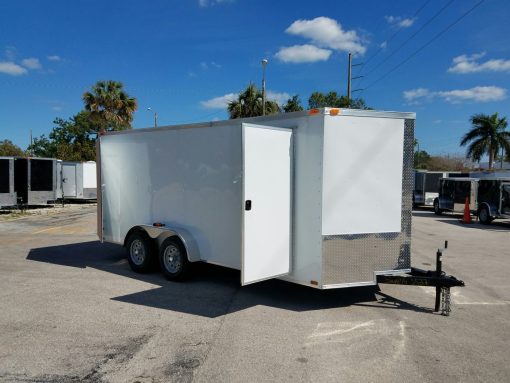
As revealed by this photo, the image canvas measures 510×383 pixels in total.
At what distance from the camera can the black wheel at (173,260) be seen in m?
7.06

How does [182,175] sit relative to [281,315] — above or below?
above

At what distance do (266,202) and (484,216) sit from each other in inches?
647

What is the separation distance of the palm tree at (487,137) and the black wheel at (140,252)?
37.3 metres

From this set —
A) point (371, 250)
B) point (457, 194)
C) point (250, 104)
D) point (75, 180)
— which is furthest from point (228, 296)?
point (250, 104)

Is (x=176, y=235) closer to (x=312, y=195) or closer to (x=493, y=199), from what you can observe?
(x=312, y=195)

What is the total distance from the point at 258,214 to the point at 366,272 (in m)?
1.80

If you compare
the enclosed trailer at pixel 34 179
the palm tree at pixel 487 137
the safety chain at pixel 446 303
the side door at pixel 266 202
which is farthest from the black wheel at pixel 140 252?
the palm tree at pixel 487 137

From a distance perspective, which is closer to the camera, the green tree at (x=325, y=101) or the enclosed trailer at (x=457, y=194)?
the enclosed trailer at (x=457, y=194)

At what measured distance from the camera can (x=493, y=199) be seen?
18328 millimetres

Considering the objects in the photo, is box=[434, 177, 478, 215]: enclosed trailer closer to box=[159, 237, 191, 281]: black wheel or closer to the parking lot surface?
the parking lot surface

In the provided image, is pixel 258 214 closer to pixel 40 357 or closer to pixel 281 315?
pixel 281 315

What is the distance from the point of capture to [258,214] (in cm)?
552

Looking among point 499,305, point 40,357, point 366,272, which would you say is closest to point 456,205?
point 499,305

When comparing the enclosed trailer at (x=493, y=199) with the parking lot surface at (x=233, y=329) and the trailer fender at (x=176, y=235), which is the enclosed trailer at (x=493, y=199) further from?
the trailer fender at (x=176, y=235)
